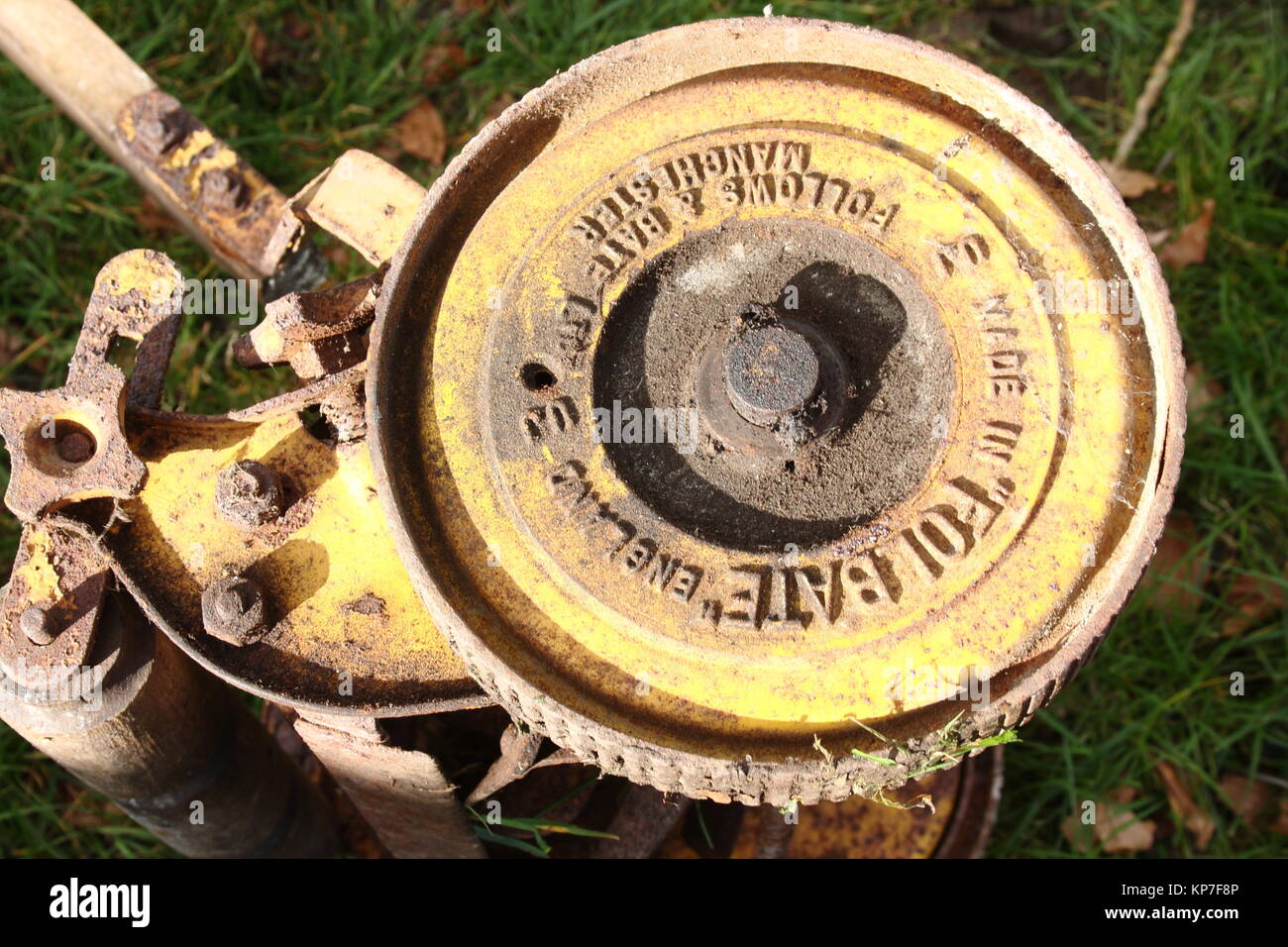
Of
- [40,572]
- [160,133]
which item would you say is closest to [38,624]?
[40,572]

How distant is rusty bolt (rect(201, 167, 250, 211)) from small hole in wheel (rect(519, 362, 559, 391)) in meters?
1.10

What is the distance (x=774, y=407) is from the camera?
2.14 metres

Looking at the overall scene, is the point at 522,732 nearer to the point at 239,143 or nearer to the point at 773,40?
the point at 773,40

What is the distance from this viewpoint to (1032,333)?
7.49 feet

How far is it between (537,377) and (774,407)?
457 mm

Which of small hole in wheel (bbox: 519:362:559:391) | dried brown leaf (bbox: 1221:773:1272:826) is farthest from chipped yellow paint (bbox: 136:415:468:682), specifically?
dried brown leaf (bbox: 1221:773:1272:826)

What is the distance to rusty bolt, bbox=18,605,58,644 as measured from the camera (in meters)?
Answer: 2.34

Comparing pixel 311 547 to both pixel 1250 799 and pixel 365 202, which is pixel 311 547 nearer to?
pixel 365 202

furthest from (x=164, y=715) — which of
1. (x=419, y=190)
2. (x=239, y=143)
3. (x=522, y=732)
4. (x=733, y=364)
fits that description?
(x=239, y=143)

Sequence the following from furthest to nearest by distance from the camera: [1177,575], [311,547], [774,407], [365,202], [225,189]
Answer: [1177,575] < [225,189] < [365,202] < [311,547] < [774,407]

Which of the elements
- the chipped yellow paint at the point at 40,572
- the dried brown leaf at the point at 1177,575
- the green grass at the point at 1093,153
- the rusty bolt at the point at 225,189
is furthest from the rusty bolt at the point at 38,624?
the dried brown leaf at the point at 1177,575

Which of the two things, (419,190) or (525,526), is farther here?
(419,190)

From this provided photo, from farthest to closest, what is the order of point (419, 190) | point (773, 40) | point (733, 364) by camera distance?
point (419, 190) < point (773, 40) < point (733, 364)
